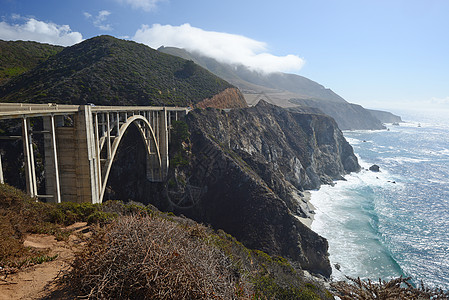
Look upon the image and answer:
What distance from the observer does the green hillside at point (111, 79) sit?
3391 cm

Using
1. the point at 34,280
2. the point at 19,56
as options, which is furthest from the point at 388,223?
the point at 19,56

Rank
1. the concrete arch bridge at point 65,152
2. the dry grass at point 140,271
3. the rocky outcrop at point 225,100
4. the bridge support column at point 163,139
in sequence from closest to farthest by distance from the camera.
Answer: the dry grass at point 140,271, the concrete arch bridge at point 65,152, the bridge support column at point 163,139, the rocky outcrop at point 225,100

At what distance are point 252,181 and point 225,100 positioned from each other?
30071 mm

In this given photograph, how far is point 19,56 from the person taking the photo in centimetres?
5188

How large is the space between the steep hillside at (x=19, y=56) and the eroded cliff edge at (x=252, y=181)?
118 feet

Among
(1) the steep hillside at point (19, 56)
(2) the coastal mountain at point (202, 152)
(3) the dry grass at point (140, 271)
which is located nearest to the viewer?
(3) the dry grass at point (140, 271)

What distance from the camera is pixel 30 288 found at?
5.60 meters

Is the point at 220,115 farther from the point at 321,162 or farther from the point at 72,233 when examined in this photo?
the point at 72,233

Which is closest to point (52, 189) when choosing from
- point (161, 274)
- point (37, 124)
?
point (161, 274)

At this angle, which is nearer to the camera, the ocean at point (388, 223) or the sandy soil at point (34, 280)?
the sandy soil at point (34, 280)

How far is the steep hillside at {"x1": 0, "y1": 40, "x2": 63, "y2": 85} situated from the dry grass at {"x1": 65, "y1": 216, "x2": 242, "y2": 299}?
1972 inches

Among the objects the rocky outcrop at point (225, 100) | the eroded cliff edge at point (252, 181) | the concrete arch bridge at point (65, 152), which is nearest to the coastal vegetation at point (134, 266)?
the concrete arch bridge at point (65, 152)

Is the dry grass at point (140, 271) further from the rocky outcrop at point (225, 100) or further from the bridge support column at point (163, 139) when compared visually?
the rocky outcrop at point (225, 100)

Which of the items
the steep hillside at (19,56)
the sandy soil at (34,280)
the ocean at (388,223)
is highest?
the steep hillside at (19,56)
